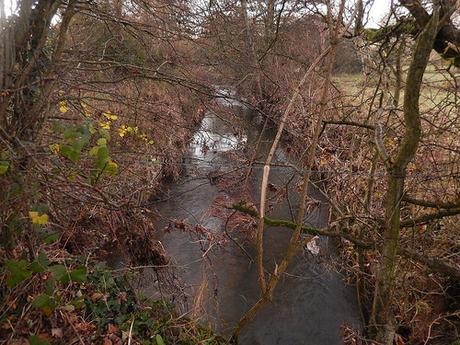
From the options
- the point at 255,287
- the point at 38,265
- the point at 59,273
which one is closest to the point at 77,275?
the point at 59,273

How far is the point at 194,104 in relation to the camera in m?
4.15

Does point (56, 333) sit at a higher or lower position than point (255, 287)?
higher

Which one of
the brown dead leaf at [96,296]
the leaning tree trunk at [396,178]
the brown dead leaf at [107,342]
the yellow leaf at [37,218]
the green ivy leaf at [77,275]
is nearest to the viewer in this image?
the yellow leaf at [37,218]

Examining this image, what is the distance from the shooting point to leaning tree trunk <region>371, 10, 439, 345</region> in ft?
9.93

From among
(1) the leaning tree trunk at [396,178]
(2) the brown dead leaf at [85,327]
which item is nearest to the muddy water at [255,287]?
(1) the leaning tree trunk at [396,178]

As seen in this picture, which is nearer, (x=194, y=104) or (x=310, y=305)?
(x=194, y=104)

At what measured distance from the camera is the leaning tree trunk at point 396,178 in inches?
119

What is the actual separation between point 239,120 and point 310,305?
3087 mm

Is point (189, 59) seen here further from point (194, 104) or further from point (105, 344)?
point (105, 344)

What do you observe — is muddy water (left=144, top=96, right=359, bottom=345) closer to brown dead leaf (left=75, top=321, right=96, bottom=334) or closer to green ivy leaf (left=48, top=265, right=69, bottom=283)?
brown dead leaf (left=75, top=321, right=96, bottom=334)

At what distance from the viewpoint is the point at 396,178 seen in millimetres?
3717

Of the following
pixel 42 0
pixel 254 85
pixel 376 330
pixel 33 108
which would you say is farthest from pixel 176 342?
pixel 254 85

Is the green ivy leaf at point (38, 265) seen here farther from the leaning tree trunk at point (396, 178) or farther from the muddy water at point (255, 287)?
the leaning tree trunk at point (396, 178)

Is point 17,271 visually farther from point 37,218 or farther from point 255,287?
point 255,287
